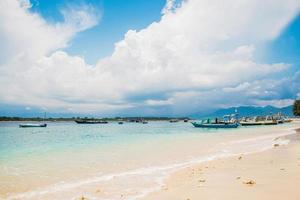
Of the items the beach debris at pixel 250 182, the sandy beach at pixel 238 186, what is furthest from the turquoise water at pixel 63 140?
the beach debris at pixel 250 182

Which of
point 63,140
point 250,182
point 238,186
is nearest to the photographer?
point 238,186

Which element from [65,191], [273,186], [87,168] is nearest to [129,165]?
[87,168]

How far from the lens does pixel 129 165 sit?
57.0 feet

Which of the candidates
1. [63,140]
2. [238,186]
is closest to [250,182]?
[238,186]

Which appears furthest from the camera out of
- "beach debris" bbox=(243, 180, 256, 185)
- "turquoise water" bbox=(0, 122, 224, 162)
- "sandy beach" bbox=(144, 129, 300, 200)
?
"turquoise water" bbox=(0, 122, 224, 162)

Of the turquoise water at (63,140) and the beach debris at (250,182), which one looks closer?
the beach debris at (250,182)

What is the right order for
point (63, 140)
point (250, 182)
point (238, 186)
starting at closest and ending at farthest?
point (238, 186) < point (250, 182) < point (63, 140)

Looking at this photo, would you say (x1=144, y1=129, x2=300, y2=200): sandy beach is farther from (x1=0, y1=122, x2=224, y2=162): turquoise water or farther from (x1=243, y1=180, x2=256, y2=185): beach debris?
(x1=0, y1=122, x2=224, y2=162): turquoise water

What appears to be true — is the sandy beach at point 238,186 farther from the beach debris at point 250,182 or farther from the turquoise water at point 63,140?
the turquoise water at point 63,140

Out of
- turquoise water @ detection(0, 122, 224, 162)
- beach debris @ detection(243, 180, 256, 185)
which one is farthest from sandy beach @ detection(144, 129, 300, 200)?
turquoise water @ detection(0, 122, 224, 162)

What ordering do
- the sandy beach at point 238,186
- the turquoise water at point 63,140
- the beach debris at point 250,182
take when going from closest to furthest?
the sandy beach at point 238,186
the beach debris at point 250,182
the turquoise water at point 63,140

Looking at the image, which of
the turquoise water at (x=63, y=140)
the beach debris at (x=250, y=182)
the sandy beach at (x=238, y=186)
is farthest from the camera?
the turquoise water at (x=63, y=140)

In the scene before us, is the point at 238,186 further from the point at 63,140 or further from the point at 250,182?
the point at 63,140

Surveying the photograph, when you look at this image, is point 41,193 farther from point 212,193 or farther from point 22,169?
point 22,169
